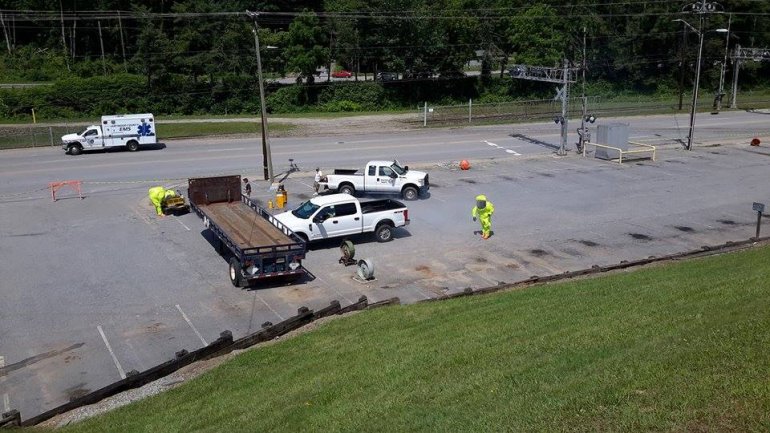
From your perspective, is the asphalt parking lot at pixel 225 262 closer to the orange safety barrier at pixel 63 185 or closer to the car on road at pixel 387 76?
the orange safety barrier at pixel 63 185

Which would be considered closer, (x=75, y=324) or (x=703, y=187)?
(x=75, y=324)

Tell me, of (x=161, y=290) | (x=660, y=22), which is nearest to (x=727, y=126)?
(x=660, y=22)

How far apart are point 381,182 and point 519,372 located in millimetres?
22206

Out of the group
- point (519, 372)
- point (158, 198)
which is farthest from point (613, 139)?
point (519, 372)

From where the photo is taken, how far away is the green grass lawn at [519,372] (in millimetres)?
8242

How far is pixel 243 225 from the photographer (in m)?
23.7

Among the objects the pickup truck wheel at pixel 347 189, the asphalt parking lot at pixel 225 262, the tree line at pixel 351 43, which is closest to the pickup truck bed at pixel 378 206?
the asphalt parking lot at pixel 225 262

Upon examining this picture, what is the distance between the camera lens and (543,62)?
76.4m

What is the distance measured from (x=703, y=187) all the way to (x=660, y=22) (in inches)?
2182

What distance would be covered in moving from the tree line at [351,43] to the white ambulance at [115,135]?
22.8m

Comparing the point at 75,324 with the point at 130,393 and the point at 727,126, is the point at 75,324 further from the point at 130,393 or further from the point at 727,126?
the point at 727,126

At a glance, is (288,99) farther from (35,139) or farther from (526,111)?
(35,139)

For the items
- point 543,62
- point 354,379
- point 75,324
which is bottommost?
point 75,324

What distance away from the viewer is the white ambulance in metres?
44.6
